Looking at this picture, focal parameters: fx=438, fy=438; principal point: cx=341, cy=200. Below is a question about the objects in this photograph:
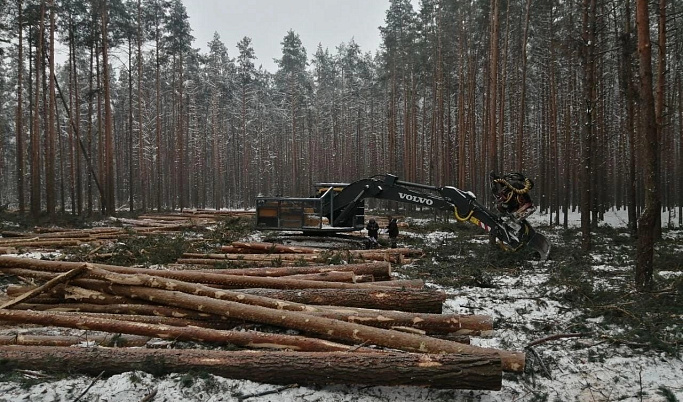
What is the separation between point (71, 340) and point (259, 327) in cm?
215

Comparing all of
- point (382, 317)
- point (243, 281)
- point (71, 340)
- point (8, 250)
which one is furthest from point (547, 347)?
point (8, 250)

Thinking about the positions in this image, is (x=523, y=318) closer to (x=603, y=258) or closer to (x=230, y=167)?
(x=603, y=258)

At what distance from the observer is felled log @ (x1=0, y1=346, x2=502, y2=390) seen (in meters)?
4.20

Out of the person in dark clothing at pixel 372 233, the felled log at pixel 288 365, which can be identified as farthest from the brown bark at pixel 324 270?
the person in dark clothing at pixel 372 233

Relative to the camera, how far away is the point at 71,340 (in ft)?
16.6

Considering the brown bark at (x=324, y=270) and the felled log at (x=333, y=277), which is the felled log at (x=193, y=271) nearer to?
the brown bark at (x=324, y=270)

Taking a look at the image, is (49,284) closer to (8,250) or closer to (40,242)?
(8,250)

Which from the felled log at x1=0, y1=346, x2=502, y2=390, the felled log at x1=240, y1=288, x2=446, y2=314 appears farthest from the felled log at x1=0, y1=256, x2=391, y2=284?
the felled log at x1=0, y1=346, x2=502, y2=390

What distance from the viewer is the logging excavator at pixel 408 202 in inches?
441

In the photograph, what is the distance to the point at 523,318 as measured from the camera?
6535 millimetres

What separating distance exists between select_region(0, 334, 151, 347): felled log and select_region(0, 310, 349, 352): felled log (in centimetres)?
9

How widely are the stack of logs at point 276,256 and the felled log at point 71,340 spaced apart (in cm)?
487

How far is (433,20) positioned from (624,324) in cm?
2977

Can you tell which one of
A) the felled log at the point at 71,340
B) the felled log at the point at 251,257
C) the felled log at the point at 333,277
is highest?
the felled log at the point at 333,277
